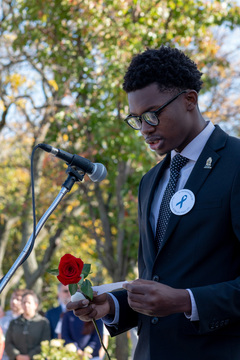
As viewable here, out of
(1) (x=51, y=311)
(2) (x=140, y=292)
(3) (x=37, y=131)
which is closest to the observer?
(2) (x=140, y=292)

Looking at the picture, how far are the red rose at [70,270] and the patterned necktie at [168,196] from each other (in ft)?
1.13

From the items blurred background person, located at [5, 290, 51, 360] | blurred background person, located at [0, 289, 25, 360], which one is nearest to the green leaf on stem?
blurred background person, located at [5, 290, 51, 360]

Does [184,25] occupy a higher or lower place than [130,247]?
higher

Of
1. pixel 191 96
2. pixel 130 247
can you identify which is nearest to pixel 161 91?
pixel 191 96

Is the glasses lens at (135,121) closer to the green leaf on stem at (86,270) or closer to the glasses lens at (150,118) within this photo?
the glasses lens at (150,118)

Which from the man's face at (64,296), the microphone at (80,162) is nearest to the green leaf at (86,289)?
the microphone at (80,162)

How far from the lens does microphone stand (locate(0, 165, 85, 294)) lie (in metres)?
2.10

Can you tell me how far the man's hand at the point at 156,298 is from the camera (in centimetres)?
177

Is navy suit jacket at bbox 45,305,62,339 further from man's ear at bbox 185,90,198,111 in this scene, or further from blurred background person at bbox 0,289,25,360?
man's ear at bbox 185,90,198,111

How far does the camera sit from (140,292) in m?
1.79

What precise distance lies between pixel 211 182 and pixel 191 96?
0.43m

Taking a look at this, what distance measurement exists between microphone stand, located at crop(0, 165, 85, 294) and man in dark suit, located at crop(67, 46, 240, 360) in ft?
0.87

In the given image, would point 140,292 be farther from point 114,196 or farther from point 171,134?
point 114,196

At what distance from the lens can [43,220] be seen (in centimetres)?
215
